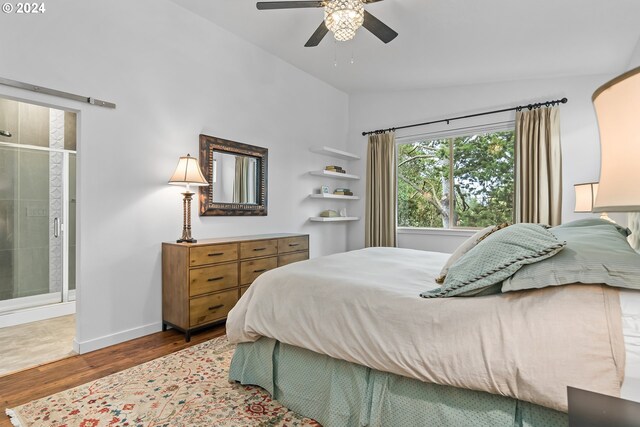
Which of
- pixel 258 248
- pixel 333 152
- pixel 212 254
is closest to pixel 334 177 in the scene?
pixel 333 152

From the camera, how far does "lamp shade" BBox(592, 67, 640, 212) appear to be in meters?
0.60

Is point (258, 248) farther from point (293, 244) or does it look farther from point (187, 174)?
point (187, 174)

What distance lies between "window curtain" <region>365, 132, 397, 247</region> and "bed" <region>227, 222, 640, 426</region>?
2704 mm

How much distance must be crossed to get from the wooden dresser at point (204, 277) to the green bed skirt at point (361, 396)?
952 mm

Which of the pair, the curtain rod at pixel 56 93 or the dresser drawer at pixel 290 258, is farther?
the dresser drawer at pixel 290 258

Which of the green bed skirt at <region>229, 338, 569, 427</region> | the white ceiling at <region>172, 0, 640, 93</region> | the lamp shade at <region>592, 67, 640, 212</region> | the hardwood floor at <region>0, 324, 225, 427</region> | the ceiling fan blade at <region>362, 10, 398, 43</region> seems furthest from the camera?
the white ceiling at <region>172, 0, 640, 93</region>

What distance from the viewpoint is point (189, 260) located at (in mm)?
2676

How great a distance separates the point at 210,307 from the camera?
112 inches

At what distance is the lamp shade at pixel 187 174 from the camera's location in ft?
9.18

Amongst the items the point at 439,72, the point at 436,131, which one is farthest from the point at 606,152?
the point at 436,131

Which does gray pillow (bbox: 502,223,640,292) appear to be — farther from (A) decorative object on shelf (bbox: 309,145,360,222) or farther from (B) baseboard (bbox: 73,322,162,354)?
(A) decorative object on shelf (bbox: 309,145,360,222)

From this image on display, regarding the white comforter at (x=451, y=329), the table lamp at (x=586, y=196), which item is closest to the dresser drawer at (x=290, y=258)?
the white comforter at (x=451, y=329)

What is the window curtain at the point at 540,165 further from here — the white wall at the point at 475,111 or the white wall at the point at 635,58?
the white wall at the point at 635,58

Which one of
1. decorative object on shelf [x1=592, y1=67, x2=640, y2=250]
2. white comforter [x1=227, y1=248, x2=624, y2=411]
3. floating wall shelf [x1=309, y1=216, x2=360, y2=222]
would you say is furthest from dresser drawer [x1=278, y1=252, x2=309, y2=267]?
decorative object on shelf [x1=592, y1=67, x2=640, y2=250]
